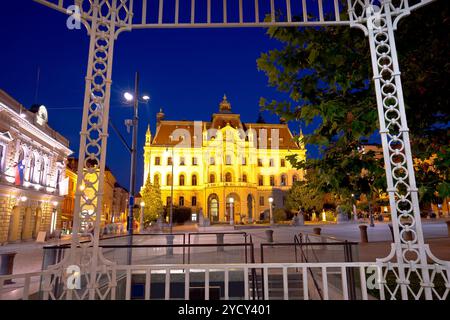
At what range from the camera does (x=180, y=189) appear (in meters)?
54.5

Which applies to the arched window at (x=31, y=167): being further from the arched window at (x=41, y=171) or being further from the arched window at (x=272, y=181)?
the arched window at (x=272, y=181)

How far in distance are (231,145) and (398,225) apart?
49931 mm

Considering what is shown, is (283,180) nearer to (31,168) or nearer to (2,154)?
(31,168)

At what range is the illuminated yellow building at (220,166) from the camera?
52.2 meters

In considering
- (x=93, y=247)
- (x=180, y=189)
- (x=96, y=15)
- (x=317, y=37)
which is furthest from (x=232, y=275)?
(x=180, y=189)

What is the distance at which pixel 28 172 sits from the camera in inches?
1046

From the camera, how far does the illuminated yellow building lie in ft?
171

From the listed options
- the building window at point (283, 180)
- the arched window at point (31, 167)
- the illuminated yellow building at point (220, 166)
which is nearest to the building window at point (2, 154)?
the arched window at point (31, 167)

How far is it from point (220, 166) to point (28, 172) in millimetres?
31337

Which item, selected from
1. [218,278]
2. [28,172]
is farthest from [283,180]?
[218,278]

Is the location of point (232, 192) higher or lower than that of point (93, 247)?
higher

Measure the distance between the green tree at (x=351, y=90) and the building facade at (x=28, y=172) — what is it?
2267 centimetres
